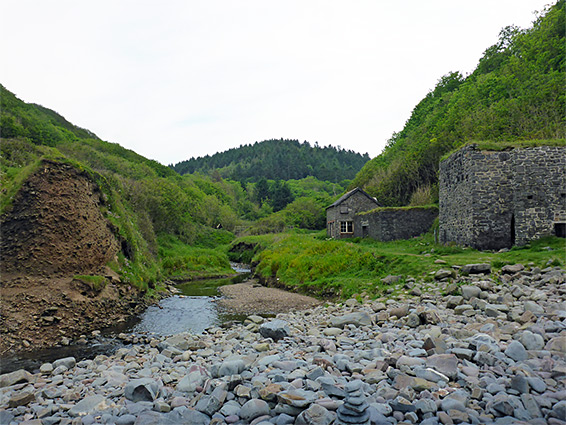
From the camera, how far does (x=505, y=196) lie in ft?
51.8

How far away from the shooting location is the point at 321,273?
1895cm

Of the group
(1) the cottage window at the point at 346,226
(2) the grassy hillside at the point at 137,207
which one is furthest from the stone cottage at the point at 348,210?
(2) the grassy hillside at the point at 137,207

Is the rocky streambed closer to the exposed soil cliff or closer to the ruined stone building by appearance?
the exposed soil cliff

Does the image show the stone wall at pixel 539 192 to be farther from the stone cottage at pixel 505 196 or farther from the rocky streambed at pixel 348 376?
the rocky streambed at pixel 348 376

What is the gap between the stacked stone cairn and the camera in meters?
4.02

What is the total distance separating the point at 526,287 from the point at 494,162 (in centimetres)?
885

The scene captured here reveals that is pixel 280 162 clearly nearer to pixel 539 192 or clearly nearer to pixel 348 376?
pixel 539 192

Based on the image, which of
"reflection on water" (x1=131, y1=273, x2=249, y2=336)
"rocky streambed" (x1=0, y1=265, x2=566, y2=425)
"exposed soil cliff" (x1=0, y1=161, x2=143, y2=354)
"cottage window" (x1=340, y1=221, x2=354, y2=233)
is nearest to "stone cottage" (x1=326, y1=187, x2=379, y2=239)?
"cottage window" (x1=340, y1=221, x2=354, y2=233)

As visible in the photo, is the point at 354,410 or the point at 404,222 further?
the point at 404,222

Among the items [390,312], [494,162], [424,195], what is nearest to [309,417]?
[390,312]

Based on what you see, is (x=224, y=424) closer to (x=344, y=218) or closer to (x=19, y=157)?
(x=19, y=157)

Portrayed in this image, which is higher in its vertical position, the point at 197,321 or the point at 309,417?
the point at 309,417

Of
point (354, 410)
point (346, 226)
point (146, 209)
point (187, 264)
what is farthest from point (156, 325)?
point (346, 226)

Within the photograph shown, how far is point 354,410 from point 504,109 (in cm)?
3034
